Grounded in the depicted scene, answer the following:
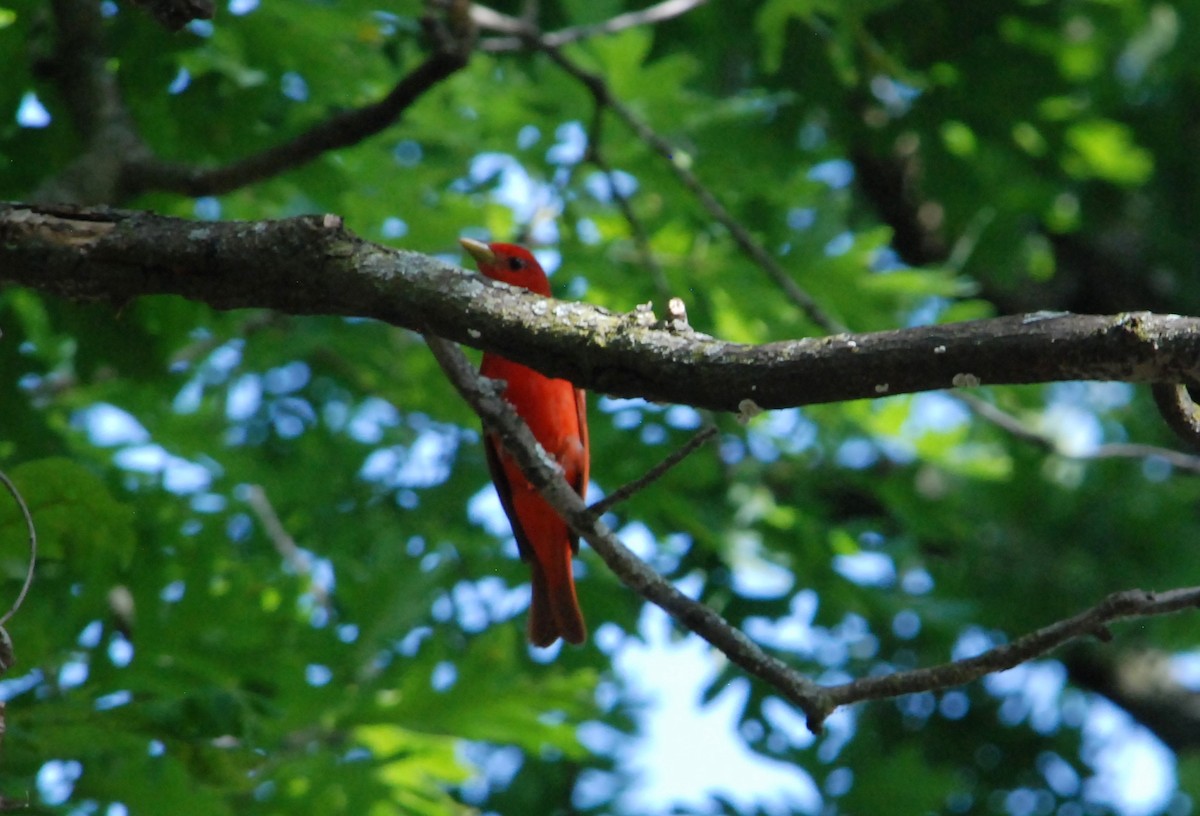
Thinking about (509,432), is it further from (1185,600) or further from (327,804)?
(327,804)

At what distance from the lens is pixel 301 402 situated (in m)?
6.71

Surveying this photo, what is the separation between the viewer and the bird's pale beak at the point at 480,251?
5.14m

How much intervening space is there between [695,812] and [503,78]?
3458 millimetres

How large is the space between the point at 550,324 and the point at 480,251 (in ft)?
9.82

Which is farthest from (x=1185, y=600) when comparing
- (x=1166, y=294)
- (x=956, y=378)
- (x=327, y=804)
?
(x=1166, y=294)

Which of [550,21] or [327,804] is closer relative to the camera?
[327,804]

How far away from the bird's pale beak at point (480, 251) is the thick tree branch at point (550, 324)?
271cm

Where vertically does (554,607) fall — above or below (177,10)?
below

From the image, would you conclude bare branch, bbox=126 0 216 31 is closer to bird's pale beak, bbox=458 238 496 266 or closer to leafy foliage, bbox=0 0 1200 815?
leafy foliage, bbox=0 0 1200 815

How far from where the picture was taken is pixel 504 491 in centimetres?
480

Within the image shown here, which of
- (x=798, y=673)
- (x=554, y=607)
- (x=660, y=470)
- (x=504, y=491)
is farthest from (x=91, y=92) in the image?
(x=798, y=673)

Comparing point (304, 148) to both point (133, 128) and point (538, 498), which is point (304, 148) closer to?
point (133, 128)

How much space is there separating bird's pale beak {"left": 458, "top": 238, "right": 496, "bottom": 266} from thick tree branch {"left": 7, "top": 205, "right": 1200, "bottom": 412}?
2708 mm

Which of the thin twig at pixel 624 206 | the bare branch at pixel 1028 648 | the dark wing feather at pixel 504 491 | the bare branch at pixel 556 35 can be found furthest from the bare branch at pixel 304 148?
the bare branch at pixel 1028 648
